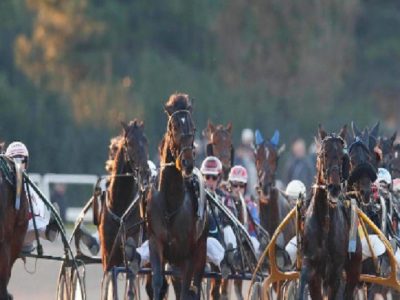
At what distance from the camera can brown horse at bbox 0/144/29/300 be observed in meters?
12.8

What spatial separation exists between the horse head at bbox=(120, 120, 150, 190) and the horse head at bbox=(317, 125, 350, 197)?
2.23m

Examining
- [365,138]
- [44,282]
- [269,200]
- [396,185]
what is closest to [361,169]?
[365,138]

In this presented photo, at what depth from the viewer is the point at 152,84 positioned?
33750 mm

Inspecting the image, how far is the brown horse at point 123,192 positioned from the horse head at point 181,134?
100 centimetres

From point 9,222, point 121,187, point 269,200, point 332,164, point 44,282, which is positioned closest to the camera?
point 332,164

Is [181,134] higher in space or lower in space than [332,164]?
higher

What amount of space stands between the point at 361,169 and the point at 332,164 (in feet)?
5.48

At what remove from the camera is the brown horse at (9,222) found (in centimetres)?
1275

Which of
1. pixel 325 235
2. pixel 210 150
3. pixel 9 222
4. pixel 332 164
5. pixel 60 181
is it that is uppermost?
pixel 60 181

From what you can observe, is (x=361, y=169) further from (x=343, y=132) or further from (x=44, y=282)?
(x=44, y=282)

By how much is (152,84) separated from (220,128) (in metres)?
15.4

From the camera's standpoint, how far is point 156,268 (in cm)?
1306

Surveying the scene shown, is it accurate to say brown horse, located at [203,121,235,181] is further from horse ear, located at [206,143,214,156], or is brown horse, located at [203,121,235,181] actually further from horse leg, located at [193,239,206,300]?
horse leg, located at [193,239,206,300]

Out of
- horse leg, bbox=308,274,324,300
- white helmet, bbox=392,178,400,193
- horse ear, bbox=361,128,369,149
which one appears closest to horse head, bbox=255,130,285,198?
white helmet, bbox=392,178,400,193
